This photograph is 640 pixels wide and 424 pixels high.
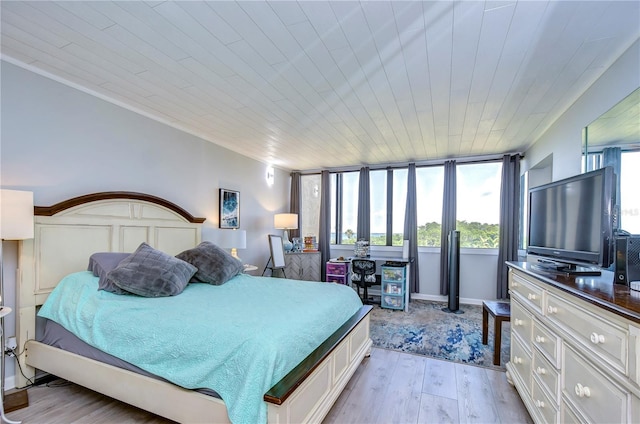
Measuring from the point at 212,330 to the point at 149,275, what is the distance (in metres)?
1.03

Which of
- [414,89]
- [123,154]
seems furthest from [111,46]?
[414,89]

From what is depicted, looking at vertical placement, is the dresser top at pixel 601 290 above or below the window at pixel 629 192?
below

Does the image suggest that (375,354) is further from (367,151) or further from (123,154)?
(123,154)

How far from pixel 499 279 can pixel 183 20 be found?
202 inches

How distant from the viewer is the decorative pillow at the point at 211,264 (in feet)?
9.38

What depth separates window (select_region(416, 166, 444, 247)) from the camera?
16.9 ft

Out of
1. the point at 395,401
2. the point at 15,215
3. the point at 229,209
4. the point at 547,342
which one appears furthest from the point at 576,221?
the point at 229,209

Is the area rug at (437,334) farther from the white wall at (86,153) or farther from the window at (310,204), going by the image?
the white wall at (86,153)

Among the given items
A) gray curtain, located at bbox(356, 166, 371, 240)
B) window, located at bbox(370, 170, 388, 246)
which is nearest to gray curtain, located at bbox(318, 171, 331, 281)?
gray curtain, located at bbox(356, 166, 371, 240)

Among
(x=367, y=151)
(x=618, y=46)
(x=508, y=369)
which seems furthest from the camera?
(x=367, y=151)

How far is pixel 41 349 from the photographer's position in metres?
2.22

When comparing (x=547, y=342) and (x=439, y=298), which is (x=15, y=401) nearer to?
(x=547, y=342)

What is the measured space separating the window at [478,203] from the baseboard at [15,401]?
17.8ft

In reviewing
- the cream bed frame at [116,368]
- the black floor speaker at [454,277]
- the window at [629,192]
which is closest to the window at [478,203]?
the black floor speaker at [454,277]
